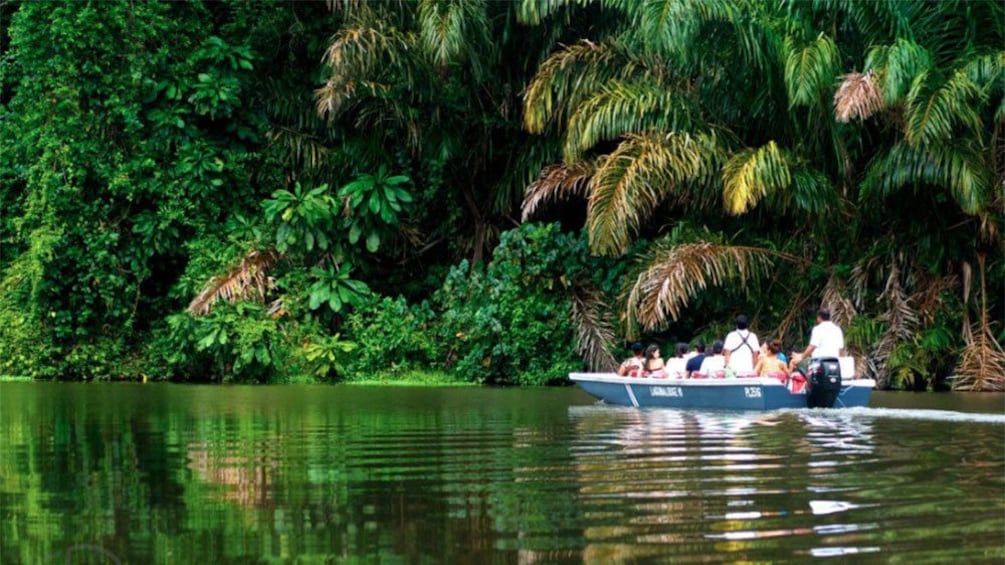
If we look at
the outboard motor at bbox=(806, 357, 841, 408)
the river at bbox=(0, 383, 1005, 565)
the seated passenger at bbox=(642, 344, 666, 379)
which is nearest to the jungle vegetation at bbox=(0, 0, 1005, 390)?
the seated passenger at bbox=(642, 344, 666, 379)

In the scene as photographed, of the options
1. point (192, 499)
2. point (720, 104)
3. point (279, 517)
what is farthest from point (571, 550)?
point (720, 104)

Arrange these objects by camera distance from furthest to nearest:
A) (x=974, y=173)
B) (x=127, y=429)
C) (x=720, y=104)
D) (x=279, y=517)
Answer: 1. (x=720, y=104)
2. (x=974, y=173)
3. (x=127, y=429)
4. (x=279, y=517)

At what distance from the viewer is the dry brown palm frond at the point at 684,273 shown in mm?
20062

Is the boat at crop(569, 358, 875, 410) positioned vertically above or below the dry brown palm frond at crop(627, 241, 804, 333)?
below

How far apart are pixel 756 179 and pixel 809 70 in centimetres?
151

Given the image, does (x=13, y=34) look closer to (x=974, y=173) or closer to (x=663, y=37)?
(x=663, y=37)

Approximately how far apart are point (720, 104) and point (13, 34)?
1317 centimetres

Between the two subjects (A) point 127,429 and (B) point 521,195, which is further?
(B) point 521,195

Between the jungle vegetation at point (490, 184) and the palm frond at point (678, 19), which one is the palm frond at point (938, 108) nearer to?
the jungle vegetation at point (490, 184)

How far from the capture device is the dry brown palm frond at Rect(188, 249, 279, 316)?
973 inches

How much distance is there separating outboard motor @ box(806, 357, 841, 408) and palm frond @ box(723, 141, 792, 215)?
11.9ft

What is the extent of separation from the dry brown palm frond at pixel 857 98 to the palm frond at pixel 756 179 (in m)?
1.29

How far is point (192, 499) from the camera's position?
29.2ft

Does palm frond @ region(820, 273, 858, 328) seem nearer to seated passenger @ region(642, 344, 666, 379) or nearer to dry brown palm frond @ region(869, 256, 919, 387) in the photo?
dry brown palm frond @ region(869, 256, 919, 387)
